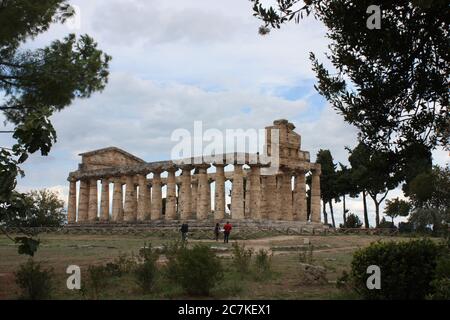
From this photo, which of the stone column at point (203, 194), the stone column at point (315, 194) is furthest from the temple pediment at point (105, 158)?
the stone column at point (315, 194)

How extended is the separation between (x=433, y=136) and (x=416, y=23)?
8.92 ft

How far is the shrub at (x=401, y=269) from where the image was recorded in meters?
10.8

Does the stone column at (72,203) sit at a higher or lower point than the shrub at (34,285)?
higher

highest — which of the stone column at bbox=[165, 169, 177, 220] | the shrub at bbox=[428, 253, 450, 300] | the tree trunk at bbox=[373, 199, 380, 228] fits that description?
the stone column at bbox=[165, 169, 177, 220]

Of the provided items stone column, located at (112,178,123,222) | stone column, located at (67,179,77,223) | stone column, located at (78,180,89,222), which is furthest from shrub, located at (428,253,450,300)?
stone column, located at (67,179,77,223)

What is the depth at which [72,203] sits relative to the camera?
2309 inches

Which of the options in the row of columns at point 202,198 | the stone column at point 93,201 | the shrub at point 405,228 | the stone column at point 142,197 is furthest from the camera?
the stone column at point 93,201

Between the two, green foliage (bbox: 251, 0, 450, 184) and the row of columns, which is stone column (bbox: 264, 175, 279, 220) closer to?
the row of columns

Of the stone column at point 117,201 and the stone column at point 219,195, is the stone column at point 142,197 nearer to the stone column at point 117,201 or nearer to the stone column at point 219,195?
the stone column at point 117,201

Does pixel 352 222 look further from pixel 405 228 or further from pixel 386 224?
pixel 405 228

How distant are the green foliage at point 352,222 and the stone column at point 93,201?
84.6ft

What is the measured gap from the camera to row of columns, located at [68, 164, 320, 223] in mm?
43844

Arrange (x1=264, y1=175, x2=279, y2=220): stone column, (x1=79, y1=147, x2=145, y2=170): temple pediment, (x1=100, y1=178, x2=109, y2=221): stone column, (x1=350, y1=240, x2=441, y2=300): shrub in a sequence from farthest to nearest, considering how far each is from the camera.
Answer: (x1=79, y1=147, x2=145, y2=170): temple pediment, (x1=100, y1=178, x2=109, y2=221): stone column, (x1=264, y1=175, x2=279, y2=220): stone column, (x1=350, y1=240, x2=441, y2=300): shrub
